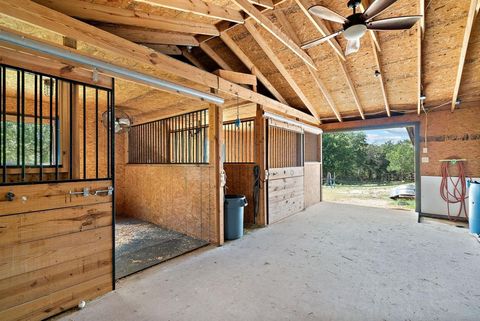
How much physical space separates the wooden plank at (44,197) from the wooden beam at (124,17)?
61.0 inches

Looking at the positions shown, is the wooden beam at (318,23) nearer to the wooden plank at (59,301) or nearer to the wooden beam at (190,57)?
the wooden beam at (190,57)

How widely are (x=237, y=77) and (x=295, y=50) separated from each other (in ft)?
3.26

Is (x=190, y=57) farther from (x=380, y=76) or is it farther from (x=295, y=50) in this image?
(x=380, y=76)

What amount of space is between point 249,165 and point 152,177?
6.59 ft

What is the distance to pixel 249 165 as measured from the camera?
4.48 m

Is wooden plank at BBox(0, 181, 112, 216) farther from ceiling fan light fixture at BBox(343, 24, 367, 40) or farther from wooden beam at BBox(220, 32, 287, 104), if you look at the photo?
ceiling fan light fixture at BBox(343, 24, 367, 40)

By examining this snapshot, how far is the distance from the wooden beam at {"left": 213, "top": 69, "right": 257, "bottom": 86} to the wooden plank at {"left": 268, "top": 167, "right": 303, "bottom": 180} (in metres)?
1.74

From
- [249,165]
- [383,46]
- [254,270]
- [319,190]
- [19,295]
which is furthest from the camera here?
[319,190]

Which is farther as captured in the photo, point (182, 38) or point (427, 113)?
point (427, 113)

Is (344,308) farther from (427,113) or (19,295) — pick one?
(427,113)

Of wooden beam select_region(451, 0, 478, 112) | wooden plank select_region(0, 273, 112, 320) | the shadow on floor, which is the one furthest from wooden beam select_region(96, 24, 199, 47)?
wooden beam select_region(451, 0, 478, 112)

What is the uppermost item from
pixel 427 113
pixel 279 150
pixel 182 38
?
pixel 182 38

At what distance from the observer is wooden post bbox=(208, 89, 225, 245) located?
329cm

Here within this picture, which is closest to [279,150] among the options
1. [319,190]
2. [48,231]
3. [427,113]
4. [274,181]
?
[274,181]
